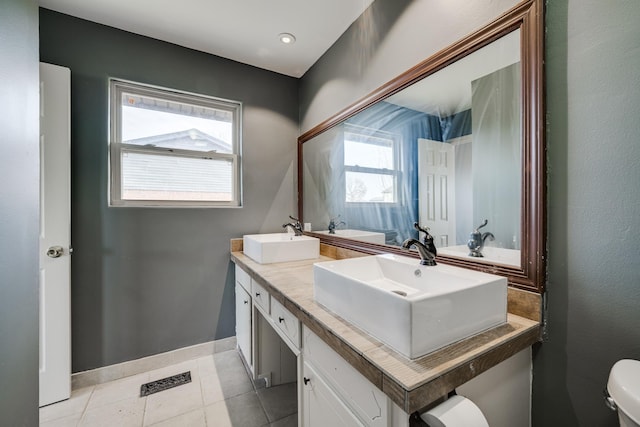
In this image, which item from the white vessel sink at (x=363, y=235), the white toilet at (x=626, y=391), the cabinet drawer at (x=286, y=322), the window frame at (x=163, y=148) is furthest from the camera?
the window frame at (x=163, y=148)

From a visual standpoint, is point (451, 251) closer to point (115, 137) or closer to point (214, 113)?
point (214, 113)

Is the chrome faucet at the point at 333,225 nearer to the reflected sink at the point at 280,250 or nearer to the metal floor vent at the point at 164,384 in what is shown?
the reflected sink at the point at 280,250

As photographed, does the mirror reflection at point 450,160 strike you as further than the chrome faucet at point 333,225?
No

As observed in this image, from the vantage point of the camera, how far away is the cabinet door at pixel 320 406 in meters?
0.80

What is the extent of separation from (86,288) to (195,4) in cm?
200

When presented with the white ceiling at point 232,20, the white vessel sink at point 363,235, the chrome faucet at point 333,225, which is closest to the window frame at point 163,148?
the white ceiling at point 232,20

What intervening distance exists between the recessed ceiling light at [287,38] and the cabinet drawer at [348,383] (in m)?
1.97

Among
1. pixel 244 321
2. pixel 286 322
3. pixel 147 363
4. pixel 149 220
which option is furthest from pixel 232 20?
pixel 147 363

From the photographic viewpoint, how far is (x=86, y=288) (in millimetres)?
1807

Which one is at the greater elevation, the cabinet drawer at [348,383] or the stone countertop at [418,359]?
the stone countertop at [418,359]

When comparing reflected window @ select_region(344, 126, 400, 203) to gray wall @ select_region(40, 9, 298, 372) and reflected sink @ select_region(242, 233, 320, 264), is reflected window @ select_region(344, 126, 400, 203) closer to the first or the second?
reflected sink @ select_region(242, 233, 320, 264)

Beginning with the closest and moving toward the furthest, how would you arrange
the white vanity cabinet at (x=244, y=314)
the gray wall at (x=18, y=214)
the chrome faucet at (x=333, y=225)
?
the gray wall at (x=18, y=214), the white vanity cabinet at (x=244, y=314), the chrome faucet at (x=333, y=225)

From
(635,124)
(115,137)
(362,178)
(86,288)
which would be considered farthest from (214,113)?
(635,124)

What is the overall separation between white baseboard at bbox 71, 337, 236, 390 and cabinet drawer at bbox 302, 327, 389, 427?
155 cm
